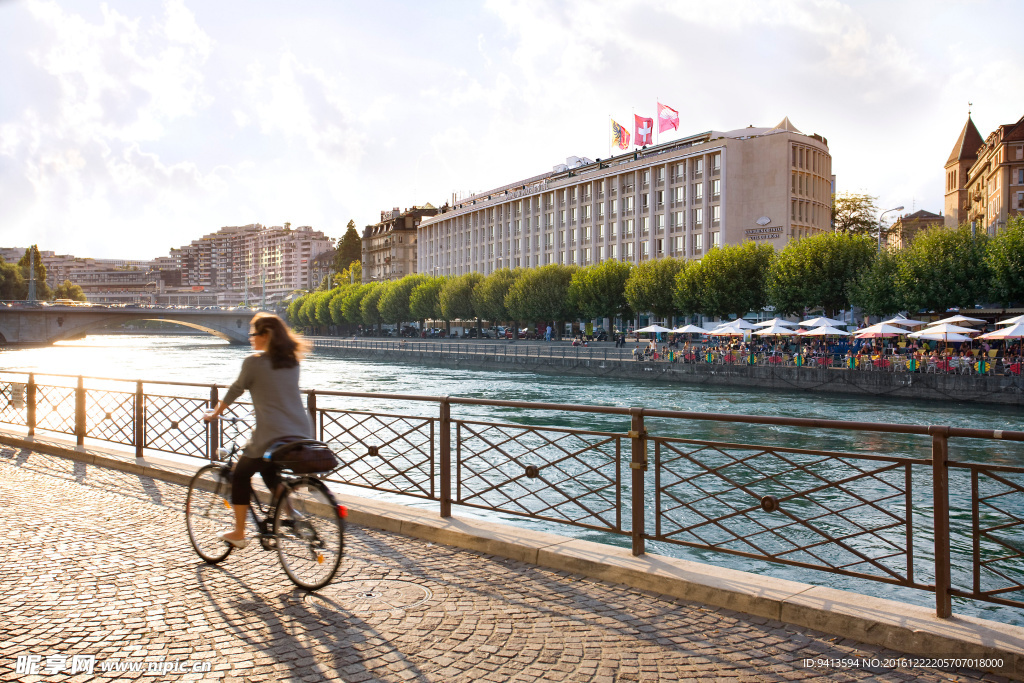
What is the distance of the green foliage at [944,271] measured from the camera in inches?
1439

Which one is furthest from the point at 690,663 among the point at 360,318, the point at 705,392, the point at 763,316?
the point at 360,318

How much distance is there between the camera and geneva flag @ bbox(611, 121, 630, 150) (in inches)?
3327

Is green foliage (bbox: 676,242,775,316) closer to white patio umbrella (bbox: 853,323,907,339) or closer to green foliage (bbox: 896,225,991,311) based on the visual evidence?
green foliage (bbox: 896,225,991,311)

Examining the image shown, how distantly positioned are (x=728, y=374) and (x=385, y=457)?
2778 cm

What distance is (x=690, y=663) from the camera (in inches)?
151

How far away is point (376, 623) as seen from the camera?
4387mm

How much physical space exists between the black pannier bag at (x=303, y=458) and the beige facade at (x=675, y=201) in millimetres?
64444

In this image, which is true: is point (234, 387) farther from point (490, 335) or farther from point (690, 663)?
point (490, 335)

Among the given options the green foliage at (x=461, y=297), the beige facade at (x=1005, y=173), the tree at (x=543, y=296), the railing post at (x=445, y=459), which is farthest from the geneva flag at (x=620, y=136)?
the railing post at (x=445, y=459)

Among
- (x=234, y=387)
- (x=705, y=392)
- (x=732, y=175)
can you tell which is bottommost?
(x=705, y=392)

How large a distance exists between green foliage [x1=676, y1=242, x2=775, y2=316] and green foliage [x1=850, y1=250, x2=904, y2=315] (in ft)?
27.7

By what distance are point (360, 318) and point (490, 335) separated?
2729 centimetres

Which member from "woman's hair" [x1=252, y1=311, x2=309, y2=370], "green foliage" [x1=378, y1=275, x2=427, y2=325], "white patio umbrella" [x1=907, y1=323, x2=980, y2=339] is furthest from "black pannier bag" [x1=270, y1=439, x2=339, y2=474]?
"green foliage" [x1=378, y1=275, x2=427, y2=325]

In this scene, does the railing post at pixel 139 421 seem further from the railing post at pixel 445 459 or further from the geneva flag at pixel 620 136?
the geneva flag at pixel 620 136
